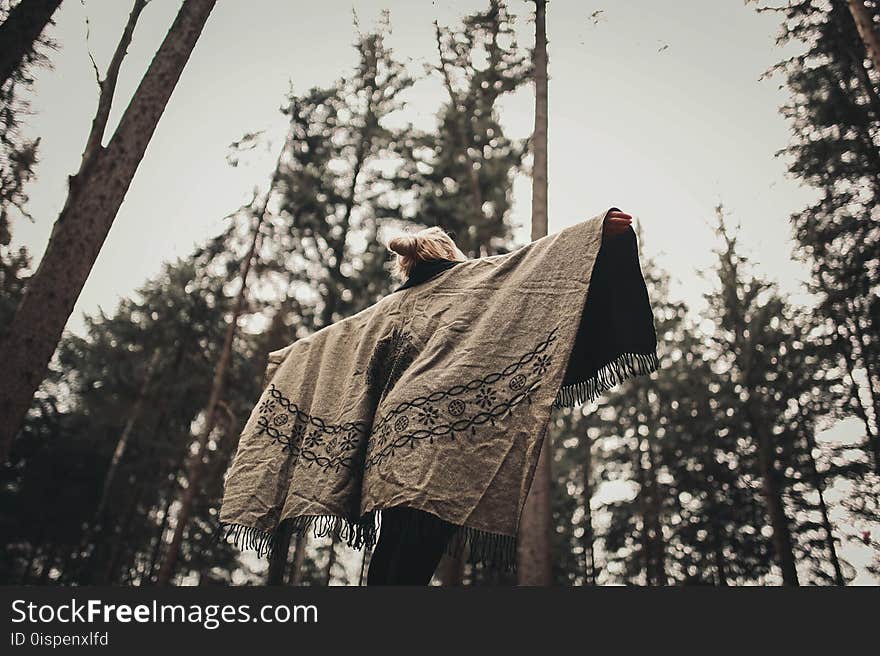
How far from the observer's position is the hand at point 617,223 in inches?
85.7

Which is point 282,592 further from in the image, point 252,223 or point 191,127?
point 252,223

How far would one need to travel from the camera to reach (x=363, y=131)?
1328 centimetres

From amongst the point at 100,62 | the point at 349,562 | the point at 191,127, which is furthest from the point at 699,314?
the point at 349,562

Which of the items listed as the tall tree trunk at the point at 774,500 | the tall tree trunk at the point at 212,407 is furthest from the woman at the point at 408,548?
the tall tree trunk at the point at 774,500

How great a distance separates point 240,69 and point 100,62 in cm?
1519

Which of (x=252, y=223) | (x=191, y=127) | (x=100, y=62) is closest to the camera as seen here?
(x=100, y=62)

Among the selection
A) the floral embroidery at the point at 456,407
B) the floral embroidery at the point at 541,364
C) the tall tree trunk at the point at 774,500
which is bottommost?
the floral embroidery at the point at 456,407

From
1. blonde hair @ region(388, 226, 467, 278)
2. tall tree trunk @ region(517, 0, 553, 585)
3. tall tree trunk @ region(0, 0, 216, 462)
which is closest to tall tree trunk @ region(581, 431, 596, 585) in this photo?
tall tree trunk @ region(517, 0, 553, 585)

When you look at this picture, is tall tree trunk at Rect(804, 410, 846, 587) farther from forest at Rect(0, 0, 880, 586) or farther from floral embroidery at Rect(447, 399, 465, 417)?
floral embroidery at Rect(447, 399, 465, 417)

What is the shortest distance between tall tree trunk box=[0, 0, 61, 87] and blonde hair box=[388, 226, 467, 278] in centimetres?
414

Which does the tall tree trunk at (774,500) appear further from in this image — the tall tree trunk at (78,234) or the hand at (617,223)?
the tall tree trunk at (78,234)

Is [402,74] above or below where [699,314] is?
above

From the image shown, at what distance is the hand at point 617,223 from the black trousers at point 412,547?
1.29m

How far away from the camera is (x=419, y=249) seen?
8.46ft
